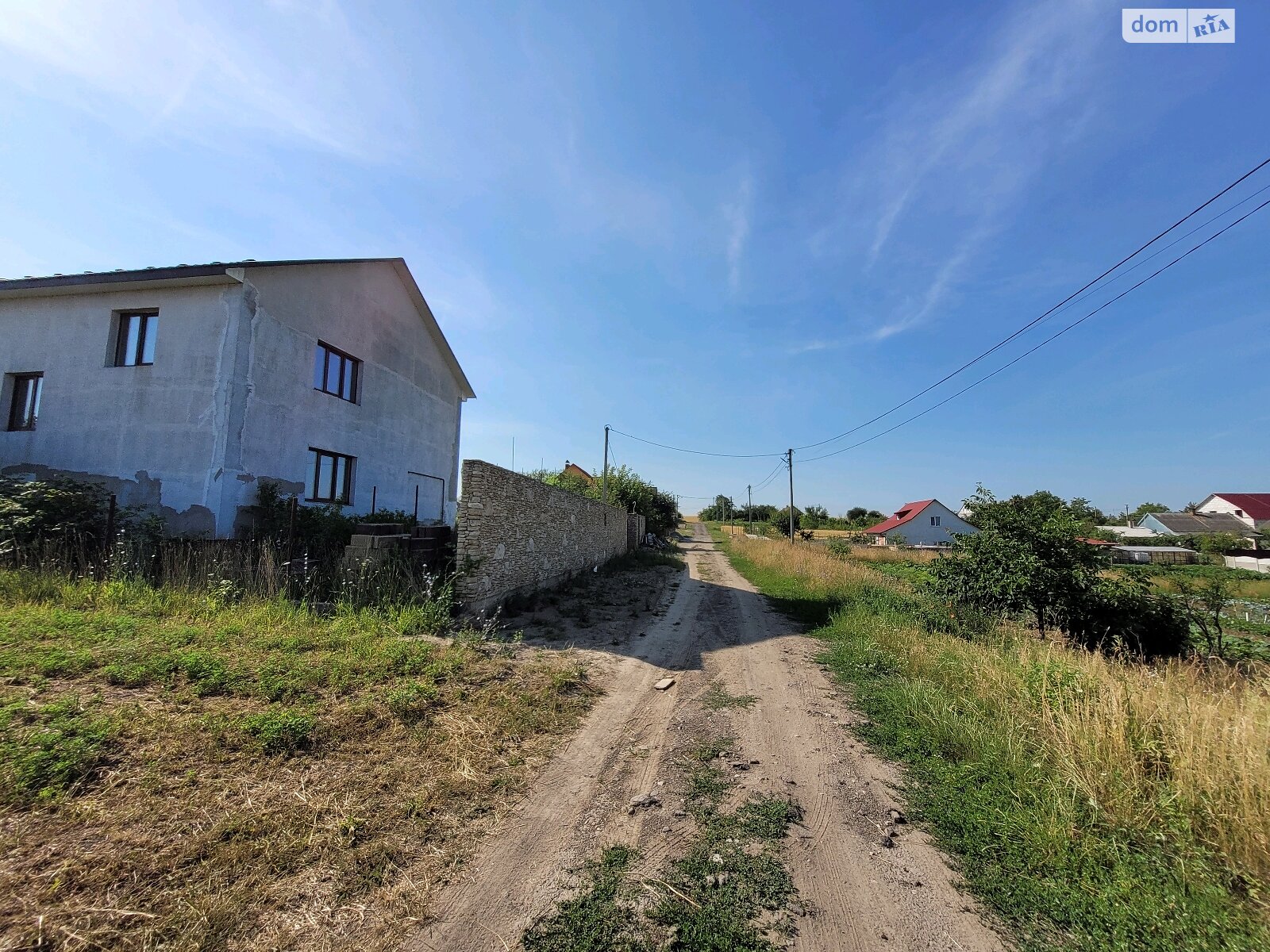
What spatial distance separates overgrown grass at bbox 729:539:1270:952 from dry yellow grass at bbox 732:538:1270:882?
0.01 meters

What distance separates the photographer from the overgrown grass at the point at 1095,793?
2.33 m

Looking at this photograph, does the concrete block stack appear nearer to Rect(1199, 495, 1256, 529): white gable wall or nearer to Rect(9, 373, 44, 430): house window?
Rect(9, 373, 44, 430): house window

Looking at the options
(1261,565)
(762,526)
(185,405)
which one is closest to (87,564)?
(185,405)

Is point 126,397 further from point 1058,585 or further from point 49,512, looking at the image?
point 1058,585

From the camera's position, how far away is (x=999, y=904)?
242cm

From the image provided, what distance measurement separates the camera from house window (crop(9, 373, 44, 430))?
11375mm

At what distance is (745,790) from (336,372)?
14220 mm

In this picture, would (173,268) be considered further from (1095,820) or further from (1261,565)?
(1261,565)

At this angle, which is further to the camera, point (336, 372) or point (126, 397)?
point (336, 372)

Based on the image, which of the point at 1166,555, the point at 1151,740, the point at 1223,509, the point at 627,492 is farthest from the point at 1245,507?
the point at 1151,740

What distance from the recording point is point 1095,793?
10.3ft

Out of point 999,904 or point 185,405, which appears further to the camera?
point 185,405

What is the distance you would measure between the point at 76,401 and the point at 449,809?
14171mm

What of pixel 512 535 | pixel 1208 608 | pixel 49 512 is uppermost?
pixel 49 512
